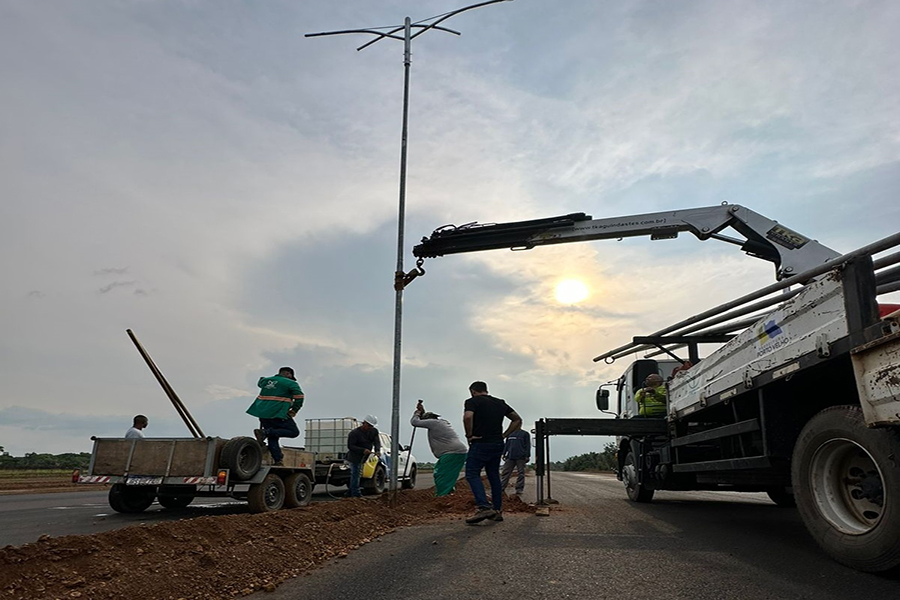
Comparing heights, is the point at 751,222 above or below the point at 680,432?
above

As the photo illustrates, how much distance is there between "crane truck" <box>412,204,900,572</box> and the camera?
4473 millimetres

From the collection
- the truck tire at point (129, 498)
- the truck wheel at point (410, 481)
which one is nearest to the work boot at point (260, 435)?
the truck tire at point (129, 498)

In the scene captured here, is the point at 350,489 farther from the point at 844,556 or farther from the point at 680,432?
the point at 844,556

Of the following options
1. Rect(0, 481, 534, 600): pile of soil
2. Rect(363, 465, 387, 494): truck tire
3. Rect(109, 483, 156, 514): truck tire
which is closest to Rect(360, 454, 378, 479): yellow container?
Rect(363, 465, 387, 494): truck tire

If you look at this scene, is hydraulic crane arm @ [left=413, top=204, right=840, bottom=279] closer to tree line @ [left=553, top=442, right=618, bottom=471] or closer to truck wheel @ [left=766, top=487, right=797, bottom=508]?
truck wheel @ [left=766, top=487, right=797, bottom=508]

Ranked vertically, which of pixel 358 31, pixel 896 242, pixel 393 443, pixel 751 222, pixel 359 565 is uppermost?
pixel 358 31

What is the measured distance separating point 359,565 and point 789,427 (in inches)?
157

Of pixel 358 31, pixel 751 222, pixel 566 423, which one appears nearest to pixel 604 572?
pixel 566 423

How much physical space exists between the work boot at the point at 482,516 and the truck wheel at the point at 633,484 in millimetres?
3967

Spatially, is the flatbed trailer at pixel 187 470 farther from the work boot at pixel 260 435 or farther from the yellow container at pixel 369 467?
the yellow container at pixel 369 467

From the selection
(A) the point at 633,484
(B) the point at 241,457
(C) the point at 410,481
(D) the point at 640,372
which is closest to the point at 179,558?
(B) the point at 241,457

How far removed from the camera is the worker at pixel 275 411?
9953 mm

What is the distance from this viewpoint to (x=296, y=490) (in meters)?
10.4

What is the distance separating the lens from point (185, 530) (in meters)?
5.93
